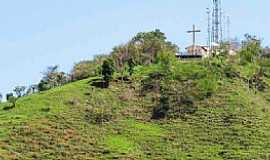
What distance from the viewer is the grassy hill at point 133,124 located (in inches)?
2990

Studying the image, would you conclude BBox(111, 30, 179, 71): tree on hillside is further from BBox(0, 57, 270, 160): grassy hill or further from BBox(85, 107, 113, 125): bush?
BBox(85, 107, 113, 125): bush

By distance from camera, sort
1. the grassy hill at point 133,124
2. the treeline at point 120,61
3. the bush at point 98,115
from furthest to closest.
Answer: the treeline at point 120,61 → the bush at point 98,115 → the grassy hill at point 133,124

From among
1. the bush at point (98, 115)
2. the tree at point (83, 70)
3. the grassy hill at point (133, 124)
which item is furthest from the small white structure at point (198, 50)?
the bush at point (98, 115)

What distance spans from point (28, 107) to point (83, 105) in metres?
5.44

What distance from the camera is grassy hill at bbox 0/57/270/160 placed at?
7594 cm

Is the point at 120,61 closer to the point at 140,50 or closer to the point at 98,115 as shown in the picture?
the point at 140,50

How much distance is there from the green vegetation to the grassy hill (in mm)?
86

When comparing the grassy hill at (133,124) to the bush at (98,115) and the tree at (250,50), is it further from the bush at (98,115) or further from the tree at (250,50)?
the tree at (250,50)

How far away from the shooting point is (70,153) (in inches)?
2970

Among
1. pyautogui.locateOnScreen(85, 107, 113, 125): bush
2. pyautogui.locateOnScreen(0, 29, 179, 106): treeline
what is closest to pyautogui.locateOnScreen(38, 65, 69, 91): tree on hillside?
pyautogui.locateOnScreen(0, 29, 179, 106): treeline

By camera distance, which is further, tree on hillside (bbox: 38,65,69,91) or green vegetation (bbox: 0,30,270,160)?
tree on hillside (bbox: 38,65,69,91)

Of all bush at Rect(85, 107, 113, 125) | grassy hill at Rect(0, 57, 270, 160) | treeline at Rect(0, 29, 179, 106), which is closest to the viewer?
grassy hill at Rect(0, 57, 270, 160)

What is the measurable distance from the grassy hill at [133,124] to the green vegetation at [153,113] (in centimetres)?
9

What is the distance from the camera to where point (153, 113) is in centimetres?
8719
